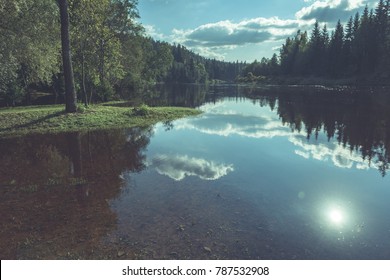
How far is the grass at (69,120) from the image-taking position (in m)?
22.0

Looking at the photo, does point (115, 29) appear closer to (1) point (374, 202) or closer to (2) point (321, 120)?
(2) point (321, 120)

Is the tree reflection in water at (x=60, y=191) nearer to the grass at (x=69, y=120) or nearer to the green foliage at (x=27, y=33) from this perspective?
the grass at (x=69, y=120)

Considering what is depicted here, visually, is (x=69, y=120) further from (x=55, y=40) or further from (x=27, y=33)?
(x=55, y=40)

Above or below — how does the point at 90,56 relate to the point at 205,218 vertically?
above

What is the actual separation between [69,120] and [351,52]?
107m

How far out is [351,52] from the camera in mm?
105500

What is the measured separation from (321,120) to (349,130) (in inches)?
220

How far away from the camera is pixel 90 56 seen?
123 ft

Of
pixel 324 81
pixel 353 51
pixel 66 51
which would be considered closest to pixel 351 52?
Result: pixel 353 51

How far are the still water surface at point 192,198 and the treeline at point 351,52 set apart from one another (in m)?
94.2

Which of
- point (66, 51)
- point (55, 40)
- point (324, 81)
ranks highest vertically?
point (55, 40)

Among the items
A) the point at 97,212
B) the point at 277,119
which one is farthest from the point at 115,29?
the point at 97,212

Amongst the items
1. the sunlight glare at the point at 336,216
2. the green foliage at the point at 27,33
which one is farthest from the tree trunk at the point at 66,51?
the sunlight glare at the point at 336,216

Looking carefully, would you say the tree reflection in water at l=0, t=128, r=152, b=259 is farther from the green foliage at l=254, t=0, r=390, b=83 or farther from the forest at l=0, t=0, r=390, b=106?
the green foliage at l=254, t=0, r=390, b=83
